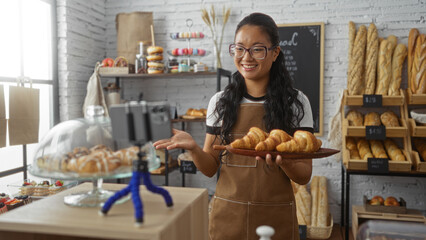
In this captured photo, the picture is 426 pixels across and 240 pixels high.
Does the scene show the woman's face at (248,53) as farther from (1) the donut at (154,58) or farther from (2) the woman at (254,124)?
(1) the donut at (154,58)

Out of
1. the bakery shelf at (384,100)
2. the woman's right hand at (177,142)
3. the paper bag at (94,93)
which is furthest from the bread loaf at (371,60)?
the woman's right hand at (177,142)

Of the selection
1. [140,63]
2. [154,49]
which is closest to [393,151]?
[154,49]

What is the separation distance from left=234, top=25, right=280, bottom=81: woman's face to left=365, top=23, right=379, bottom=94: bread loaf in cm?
201

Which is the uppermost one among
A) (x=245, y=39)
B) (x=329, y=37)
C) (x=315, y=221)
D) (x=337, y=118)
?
(x=329, y=37)

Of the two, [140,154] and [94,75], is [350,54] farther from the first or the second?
[140,154]

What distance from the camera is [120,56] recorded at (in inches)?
155

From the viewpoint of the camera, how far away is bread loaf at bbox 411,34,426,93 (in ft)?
10.7

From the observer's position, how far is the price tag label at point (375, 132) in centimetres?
311

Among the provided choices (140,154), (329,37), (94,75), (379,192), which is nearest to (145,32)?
(94,75)

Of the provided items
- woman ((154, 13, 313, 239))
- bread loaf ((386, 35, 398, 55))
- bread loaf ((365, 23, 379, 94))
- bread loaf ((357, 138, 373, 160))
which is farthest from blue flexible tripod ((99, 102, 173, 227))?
bread loaf ((386, 35, 398, 55))

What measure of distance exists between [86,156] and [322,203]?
9.84 feet

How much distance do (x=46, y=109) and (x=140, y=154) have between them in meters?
3.09

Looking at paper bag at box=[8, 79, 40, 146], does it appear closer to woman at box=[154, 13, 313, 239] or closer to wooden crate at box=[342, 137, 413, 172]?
woman at box=[154, 13, 313, 239]

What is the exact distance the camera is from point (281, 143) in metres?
1.38
